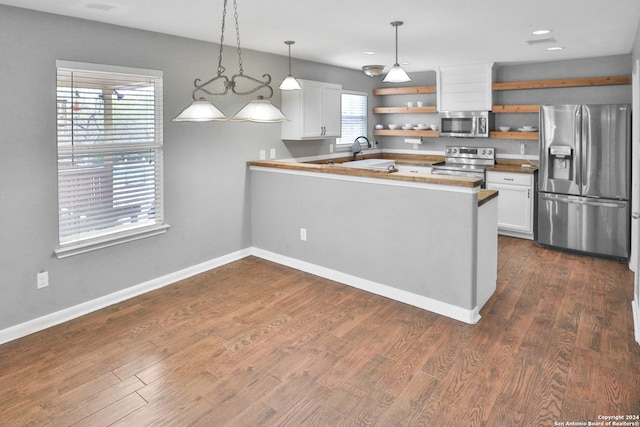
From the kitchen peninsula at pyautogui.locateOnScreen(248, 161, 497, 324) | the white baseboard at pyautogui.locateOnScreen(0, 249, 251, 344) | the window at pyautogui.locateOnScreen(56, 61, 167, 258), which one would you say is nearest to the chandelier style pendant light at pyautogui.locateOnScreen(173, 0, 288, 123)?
the window at pyautogui.locateOnScreen(56, 61, 167, 258)

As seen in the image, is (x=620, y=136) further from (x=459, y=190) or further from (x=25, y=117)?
(x=25, y=117)

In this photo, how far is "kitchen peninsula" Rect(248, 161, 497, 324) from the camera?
135 inches

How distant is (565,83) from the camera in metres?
5.54

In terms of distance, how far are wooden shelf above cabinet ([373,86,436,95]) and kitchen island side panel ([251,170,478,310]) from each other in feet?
10.1

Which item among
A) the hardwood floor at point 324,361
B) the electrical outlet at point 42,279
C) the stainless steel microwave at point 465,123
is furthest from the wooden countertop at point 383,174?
the stainless steel microwave at point 465,123

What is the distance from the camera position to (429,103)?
6902 mm

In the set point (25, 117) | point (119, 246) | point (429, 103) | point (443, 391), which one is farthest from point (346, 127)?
point (443, 391)

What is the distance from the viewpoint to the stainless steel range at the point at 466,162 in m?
6.25

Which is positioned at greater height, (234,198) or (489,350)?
(234,198)

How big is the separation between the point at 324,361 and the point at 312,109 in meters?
3.42

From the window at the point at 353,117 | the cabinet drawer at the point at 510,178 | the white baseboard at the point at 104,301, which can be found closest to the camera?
the white baseboard at the point at 104,301

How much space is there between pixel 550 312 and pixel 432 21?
253cm

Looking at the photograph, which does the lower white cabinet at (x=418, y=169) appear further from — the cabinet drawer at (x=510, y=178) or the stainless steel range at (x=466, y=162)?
the cabinet drawer at (x=510, y=178)

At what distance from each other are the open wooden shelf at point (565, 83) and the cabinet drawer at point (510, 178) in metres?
1.16
